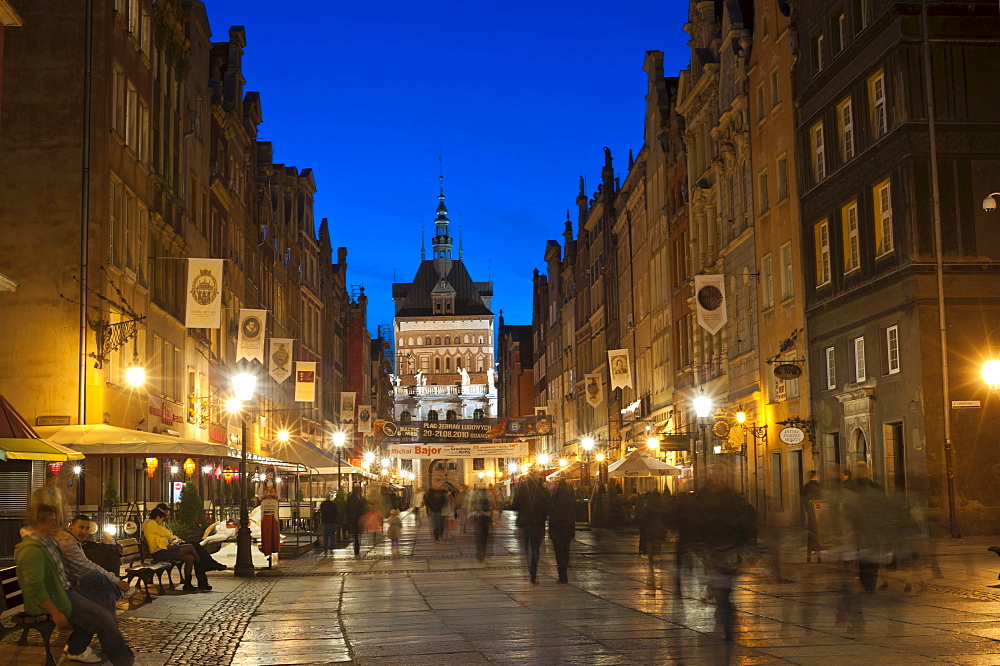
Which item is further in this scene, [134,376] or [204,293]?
[204,293]

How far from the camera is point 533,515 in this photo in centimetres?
2297

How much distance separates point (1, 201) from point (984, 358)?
78.5ft

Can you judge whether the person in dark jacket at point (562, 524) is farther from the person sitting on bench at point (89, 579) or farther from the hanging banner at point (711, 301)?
the hanging banner at point (711, 301)

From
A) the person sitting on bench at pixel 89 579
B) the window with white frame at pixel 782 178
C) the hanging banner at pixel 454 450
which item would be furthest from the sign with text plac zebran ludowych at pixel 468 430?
the person sitting on bench at pixel 89 579

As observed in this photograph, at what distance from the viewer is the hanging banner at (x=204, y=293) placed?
33.4 metres

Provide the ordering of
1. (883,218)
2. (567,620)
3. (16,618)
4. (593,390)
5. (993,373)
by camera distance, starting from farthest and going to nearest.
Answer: (593,390)
(883,218)
(993,373)
(567,620)
(16,618)

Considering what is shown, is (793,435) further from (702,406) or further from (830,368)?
(702,406)

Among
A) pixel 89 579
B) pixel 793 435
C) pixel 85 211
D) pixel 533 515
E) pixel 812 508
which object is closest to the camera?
pixel 89 579

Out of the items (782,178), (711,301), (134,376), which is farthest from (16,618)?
(782,178)

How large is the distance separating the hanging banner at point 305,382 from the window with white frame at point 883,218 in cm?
2951

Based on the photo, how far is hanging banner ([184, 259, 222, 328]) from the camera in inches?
1315

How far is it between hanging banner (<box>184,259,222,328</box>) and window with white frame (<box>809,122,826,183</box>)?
54.8 feet

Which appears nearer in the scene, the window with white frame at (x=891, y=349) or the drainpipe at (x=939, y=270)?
the drainpipe at (x=939, y=270)

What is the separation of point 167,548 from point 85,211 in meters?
13.0
